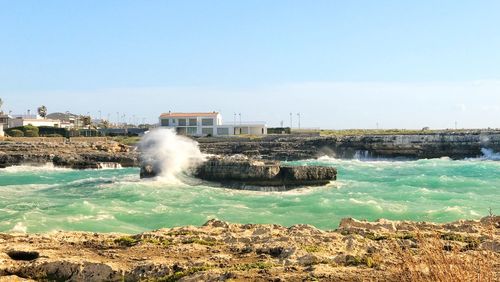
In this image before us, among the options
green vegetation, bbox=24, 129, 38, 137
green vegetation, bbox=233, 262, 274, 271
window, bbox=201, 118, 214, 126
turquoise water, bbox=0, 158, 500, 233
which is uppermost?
window, bbox=201, 118, 214, 126

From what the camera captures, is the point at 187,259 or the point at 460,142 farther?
the point at 460,142

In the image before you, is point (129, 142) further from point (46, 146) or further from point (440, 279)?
point (440, 279)

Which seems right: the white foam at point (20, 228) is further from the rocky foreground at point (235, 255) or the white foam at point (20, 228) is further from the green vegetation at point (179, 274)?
the green vegetation at point (179, 274)

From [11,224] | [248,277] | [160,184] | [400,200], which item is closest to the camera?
[248,277]

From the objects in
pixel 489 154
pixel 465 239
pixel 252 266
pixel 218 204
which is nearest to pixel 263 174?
pixel 218 204

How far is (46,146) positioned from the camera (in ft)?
211

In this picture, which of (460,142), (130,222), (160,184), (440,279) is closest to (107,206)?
(130,222)

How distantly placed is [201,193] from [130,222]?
8632mm

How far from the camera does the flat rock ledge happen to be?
31359 millimetres

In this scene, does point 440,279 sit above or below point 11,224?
above

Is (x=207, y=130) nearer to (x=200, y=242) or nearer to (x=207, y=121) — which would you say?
(x=207, y=121)

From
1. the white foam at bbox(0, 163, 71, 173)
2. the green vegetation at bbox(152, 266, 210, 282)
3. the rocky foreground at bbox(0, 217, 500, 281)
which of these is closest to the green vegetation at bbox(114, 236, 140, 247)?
the rocky foreground at bbox(0, 217, 500, 281)

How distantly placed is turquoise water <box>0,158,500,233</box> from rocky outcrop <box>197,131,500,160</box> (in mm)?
29898

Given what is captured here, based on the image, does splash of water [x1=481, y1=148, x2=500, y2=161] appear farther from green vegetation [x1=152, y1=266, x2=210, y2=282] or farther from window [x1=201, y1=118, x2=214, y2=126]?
green vegetation [x1=152, y1=266, x2=210, y2=282]
